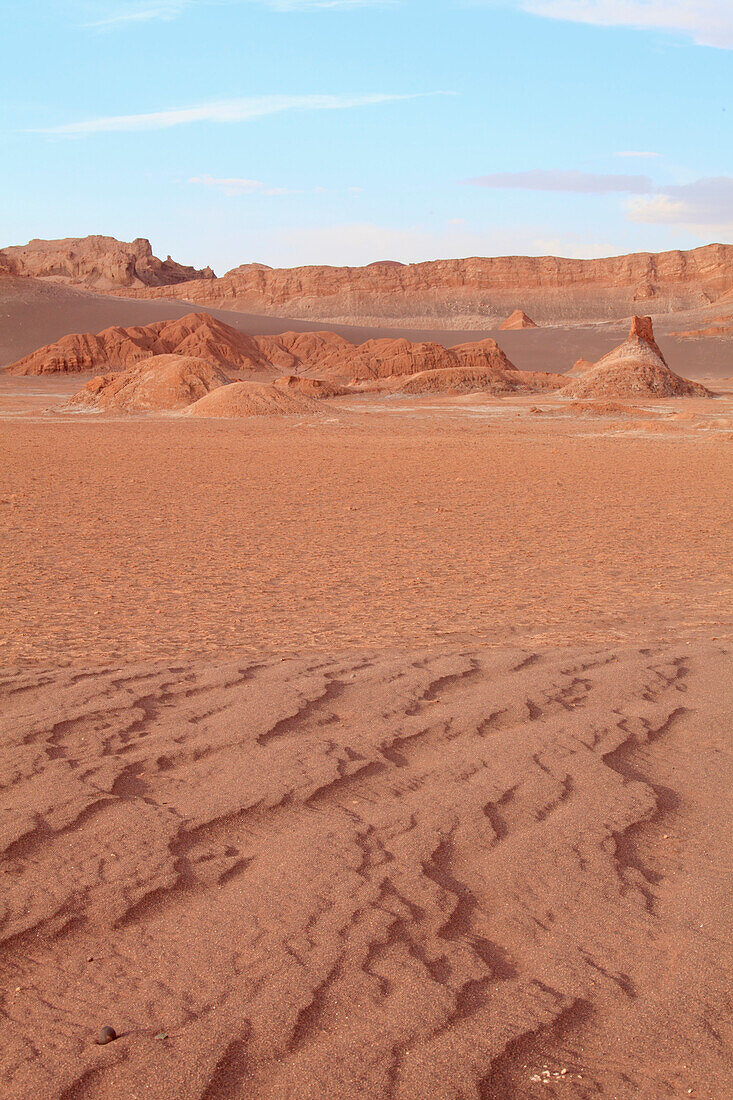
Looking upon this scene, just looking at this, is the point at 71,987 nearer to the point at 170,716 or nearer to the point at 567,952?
→ the point at 567,952

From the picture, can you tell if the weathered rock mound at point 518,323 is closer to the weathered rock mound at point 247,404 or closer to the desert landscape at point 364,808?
the weathered rock mound at point 247,404

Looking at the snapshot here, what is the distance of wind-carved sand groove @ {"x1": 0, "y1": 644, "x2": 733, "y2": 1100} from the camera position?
7.20ft

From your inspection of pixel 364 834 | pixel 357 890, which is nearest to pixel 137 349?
pixel 364 834

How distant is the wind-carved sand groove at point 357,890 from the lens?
219 centimetres

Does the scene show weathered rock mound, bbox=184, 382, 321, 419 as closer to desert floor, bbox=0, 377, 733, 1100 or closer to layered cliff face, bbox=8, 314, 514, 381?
desert floor, bbox=0, 377, 733, 1100

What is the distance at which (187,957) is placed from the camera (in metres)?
2.51

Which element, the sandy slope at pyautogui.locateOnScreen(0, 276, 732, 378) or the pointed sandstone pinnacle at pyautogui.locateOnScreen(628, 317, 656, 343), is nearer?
the pointed sandstone pinnacle at pyautogui.locateOnScreen(628, 317, 656, 343)

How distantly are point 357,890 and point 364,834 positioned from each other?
33 centimetres

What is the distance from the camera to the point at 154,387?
36375 mm

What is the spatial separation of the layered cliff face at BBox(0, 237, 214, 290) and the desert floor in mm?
114805

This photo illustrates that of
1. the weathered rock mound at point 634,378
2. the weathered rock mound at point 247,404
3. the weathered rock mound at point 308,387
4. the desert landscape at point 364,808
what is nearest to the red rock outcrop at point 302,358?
the weathered rock mound at point 308,387

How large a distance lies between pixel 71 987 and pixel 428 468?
15.1 metres

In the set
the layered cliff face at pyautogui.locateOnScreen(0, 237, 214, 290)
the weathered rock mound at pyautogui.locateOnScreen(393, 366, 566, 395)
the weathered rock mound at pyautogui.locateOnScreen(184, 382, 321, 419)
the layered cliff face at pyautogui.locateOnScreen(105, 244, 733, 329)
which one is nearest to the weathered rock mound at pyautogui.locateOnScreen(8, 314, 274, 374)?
the weathered rock mound at pyautogui.locateOnScreen(393, 366, 566, 395)

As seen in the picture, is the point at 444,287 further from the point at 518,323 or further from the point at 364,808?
the point at 364,808
